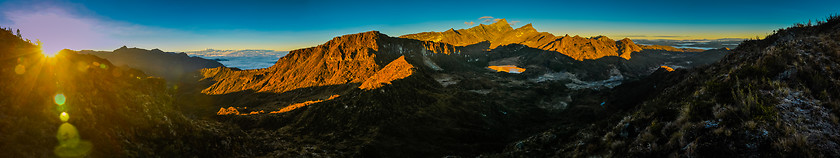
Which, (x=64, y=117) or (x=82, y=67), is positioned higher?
(x=82, y=67)

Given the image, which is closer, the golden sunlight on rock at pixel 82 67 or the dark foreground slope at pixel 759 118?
the dark foreground slope at pixel 759 118

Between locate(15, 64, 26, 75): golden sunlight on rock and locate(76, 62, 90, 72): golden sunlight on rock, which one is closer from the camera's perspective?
locate(15, 64, 26, 75): golden sunlight on rock

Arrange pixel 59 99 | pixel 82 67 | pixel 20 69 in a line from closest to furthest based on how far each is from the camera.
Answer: pixel 20 69 < pixel 59 99 < pixel 82 67

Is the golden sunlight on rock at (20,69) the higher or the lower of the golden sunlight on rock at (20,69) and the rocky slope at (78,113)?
the higher

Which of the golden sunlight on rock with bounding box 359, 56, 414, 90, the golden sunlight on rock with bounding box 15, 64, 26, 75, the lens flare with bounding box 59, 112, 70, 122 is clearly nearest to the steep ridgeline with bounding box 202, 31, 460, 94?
the golden sunlight on rock with bounding box 359, 56, 414, 90

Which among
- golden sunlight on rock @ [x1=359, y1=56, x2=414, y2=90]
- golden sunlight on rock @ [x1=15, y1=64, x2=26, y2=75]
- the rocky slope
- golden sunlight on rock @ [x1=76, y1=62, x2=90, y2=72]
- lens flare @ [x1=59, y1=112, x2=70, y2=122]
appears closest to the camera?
the rocky slope

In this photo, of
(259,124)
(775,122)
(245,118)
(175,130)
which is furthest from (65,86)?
(245,118)

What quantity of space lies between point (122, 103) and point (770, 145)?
133 feet

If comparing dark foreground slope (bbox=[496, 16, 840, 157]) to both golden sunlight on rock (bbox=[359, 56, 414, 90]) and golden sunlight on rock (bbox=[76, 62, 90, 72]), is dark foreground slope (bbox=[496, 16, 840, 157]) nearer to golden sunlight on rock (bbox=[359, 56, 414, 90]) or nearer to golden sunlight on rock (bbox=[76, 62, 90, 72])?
golden sunlight on rock (bbox=[76, 62, 90, 72])

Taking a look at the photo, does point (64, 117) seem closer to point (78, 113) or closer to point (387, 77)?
point (78, 113)

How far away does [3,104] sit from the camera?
15867mm

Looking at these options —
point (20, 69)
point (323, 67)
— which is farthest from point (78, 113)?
point (323, 67)

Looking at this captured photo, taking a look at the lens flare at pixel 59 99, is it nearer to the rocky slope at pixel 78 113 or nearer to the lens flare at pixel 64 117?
the rocky slope at pixel 78 113

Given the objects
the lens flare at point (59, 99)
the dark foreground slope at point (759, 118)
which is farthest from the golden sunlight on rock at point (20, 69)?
the dark foreground slope at point (759, 118)
